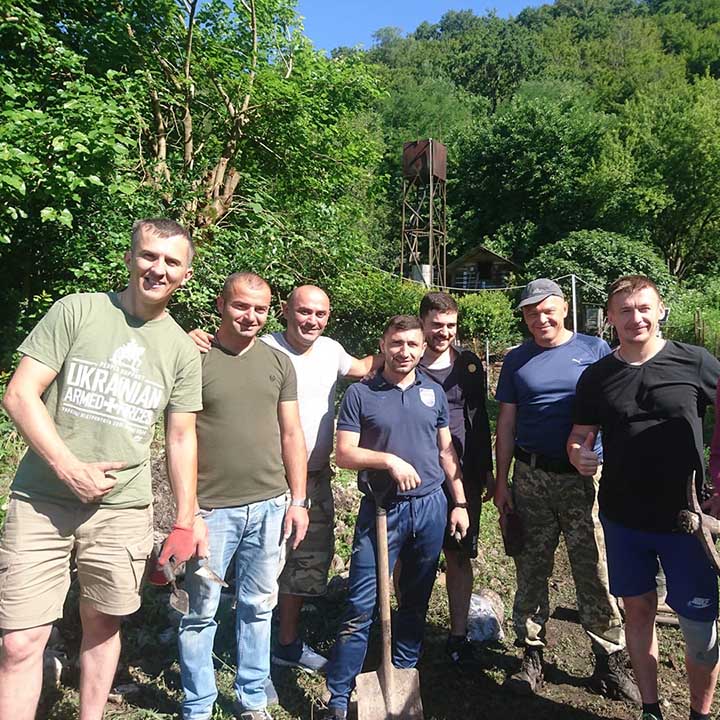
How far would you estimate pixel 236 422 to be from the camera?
8.10 feet

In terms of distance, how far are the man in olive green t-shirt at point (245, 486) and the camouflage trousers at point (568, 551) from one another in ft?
4.06

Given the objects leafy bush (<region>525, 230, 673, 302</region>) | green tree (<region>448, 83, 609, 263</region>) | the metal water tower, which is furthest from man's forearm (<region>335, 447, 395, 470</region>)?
green tree (<region>448, 83, 609, 263</region>)

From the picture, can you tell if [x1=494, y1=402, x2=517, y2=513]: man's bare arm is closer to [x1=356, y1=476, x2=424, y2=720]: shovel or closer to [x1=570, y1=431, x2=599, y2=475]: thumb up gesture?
[x1=570, y1=431, x2=599, y2=475]: thumb up gesture

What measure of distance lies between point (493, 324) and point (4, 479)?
1469 cm

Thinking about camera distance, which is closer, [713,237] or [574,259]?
[574,259]

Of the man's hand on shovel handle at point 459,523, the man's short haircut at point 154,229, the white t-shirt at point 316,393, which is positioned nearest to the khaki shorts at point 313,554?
the white t-shirt at point 316,393

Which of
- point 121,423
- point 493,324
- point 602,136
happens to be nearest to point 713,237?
point 602,136

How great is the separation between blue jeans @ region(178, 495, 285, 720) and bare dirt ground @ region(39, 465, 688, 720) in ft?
0.89

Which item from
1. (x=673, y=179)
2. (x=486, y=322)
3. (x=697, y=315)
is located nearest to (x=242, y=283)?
(x=697, y=315)

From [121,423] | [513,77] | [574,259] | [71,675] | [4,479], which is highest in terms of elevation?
[513,77]

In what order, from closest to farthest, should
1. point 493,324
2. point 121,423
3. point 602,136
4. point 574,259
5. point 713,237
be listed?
point 121,423, point 493,324, point 574,259, point 713,237, point 602,136

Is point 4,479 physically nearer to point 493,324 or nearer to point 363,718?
point 363,718

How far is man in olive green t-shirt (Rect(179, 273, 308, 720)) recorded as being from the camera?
2.39m

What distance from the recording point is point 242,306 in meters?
2.49
